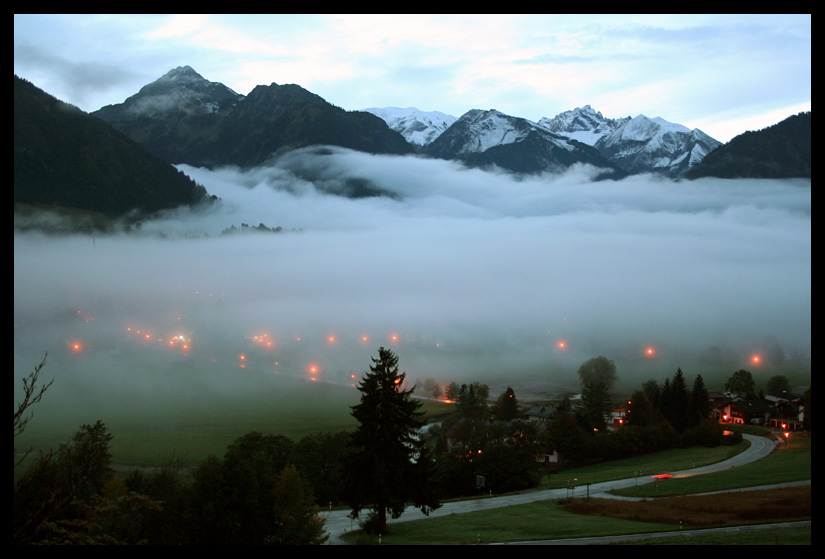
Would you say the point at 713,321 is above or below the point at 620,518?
above

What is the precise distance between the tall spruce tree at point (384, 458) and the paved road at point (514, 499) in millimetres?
3929

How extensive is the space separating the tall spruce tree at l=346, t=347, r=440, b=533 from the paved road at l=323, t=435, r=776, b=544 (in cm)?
393

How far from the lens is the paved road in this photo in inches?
1706

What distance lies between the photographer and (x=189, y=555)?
10.1 metres

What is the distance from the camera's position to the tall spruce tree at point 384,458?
121 ft

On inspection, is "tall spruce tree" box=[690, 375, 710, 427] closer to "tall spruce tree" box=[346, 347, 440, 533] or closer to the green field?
the green field

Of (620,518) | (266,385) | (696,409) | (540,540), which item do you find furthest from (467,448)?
(266,385)

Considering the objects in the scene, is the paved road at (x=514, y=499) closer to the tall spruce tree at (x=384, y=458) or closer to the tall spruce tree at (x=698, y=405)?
the tall spruce tree at (x=384, y=458)

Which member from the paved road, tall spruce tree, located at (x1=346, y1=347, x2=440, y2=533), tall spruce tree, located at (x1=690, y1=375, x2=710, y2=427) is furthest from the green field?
tall spruce tree, located at (x1=690, y1=375, x2=710, y2=427)

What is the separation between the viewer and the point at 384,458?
122 ft

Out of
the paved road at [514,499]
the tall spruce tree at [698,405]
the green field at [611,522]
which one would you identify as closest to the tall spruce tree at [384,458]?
the green field at [611,522]

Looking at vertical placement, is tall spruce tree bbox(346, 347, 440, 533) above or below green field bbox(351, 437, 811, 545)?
above
